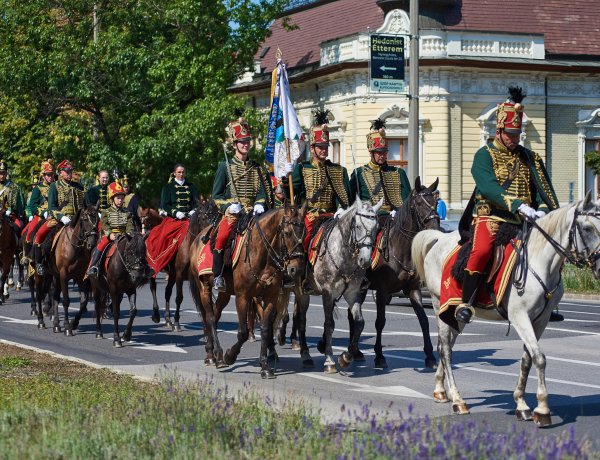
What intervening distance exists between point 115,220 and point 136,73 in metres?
24.2

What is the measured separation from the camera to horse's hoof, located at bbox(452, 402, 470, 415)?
11.3 metres

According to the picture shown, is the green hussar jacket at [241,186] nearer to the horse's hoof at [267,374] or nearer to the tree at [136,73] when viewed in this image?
the horse's hoof at [267,374]

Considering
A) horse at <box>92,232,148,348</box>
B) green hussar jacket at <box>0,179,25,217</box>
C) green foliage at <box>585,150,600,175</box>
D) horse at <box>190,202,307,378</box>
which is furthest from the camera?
green foliage at <box>585,150,600,175</box>

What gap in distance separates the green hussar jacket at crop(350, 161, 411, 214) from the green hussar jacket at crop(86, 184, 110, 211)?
17.1ft

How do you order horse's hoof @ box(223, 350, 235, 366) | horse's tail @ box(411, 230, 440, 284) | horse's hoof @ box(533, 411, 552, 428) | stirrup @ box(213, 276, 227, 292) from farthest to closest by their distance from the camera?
stirrup @ box(213, 276, 227, 292)
horse's hoof @ box(223, 350, 235, 366)
horse's tail @ box(411, 230, 440, 284)
horse's hoof @ box(533, 411, 552, 428)

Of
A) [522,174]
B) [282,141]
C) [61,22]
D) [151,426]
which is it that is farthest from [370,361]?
[61,22]

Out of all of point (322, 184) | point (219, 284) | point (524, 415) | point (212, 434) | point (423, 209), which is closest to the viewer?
point (212, 434)

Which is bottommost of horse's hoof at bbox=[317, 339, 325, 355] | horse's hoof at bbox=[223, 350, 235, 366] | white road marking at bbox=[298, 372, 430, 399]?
white road marking at bbox=[298, 372, 430, 399]

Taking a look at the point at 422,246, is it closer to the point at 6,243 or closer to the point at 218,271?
the point at 218,271

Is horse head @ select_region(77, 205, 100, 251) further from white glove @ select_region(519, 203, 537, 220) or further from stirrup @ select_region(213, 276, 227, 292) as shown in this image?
white glove @ select_region(519, 203, 537, 220)

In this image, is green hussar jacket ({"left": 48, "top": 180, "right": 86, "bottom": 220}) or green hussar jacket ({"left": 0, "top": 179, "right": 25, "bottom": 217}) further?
green hussar jacket ({"left": 0, "top": 179, "right": 25, "bottom": 217})

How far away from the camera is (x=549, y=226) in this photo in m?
11.1

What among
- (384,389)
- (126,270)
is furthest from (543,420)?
(126,270)

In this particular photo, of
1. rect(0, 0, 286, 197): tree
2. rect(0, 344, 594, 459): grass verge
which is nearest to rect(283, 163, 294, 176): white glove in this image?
rect(0, 344, 594, 459): grass verge
